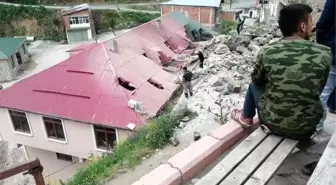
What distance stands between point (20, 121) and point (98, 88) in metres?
4.60

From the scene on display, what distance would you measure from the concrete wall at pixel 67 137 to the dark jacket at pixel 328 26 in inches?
362

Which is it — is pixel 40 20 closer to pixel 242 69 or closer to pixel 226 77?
pixel 242 69

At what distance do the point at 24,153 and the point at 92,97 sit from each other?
6574 millimetres

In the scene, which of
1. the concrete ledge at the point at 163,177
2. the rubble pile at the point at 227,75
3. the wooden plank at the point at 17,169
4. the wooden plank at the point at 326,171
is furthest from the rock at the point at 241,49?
the wooden plank at the point at 326,171

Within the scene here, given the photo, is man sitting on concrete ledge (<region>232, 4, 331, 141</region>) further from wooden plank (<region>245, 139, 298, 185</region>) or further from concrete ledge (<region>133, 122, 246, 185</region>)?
concrete ledge (<region>133, 122, 246, 185</region>)

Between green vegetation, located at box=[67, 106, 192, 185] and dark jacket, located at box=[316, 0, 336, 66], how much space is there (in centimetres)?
342

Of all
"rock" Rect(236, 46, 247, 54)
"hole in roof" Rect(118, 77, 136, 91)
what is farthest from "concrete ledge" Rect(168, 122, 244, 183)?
"hole in roof" Rect(118, 77, 136, 91)

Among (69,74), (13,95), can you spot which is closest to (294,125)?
(69,74)

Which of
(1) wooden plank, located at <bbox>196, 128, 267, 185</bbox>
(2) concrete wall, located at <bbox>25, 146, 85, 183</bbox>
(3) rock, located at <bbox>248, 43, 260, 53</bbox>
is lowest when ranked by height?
(2) concrete wall, located at <bbox>25, 146, 85, 183</bbox>

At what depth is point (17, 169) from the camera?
4.79 meters

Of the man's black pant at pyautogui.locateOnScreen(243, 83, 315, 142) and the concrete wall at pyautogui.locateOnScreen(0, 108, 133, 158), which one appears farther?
the concrete wall at pyautogui.locateOnScreen(0, 108, 133, 158)

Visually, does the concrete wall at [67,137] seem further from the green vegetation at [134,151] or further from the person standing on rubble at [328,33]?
the person standing on rubble at [328,33]

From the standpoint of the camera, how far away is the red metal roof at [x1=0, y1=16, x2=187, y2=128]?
12.8 m

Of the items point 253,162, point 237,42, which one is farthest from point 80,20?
point 253,162
